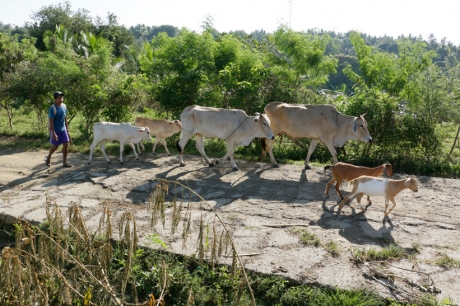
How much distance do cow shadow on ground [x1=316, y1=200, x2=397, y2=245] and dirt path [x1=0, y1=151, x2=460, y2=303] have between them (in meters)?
0.01

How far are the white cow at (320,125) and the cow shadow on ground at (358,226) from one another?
9.58 feet

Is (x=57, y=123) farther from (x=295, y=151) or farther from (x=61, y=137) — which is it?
(x=295, y=151)

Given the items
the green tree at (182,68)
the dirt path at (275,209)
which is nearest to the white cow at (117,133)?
the dirt path at (275,209)

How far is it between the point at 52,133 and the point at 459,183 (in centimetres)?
818

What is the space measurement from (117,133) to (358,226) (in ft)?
19.0

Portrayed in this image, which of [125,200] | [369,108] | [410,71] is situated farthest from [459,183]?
[125,200]

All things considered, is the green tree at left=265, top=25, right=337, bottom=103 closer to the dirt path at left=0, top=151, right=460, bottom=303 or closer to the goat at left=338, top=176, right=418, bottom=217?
the dirt path at left=0, top=151, right=460, bottom=303

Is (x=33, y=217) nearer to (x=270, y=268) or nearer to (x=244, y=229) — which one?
(x=244, y=229)

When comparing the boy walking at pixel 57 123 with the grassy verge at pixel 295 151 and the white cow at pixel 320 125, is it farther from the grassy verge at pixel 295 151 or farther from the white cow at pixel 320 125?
the white cow at pixel 320 125

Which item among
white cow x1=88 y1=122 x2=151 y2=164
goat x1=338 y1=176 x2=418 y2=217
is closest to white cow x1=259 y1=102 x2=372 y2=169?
white cow x1=88 y1=122 x2=151 y2=164

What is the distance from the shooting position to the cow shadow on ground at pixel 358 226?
5836 mm

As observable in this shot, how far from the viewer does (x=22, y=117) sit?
57.6ft

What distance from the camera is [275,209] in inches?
275

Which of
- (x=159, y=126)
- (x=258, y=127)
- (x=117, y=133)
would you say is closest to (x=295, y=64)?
(x=258, y=127)
